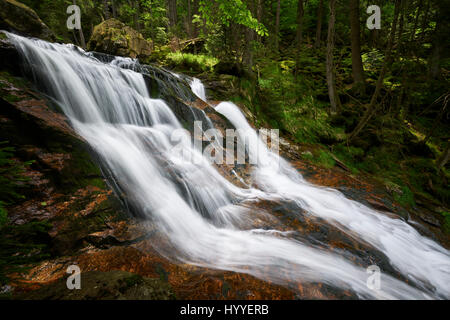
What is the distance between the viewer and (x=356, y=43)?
9.29m

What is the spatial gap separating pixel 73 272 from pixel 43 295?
1.46 feet

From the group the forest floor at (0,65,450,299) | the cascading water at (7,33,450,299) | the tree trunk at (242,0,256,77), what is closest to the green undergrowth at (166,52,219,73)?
the tree trunk at (242,0,256,77)

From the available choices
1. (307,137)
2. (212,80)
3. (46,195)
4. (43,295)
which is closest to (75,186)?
(46,195)

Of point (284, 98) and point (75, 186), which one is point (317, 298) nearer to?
point (75, 186)

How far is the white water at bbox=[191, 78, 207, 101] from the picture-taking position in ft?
24.3

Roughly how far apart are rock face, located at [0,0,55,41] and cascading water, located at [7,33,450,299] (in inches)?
214

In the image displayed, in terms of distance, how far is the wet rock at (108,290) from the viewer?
58.9 inches

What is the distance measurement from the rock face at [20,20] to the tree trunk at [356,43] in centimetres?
1333

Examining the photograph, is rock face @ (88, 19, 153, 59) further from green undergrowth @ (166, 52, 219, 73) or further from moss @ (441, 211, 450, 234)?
moss @ (441, 211, 450, 234)

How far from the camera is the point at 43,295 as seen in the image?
1.51 meters

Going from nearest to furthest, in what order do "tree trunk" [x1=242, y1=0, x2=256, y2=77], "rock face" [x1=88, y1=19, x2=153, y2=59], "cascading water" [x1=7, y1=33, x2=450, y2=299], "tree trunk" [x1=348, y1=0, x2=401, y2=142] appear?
"cascading water" [x1=7, y1=33, x2=450, y2=299]
"tree trunk" [x1=348, y1=0, x2=401, y2=142]
"tree trunk" [x1=242, y1=0, x2=256, y2=77]
"rock face" [x1=88, y1=19, x2=153, y2=59]

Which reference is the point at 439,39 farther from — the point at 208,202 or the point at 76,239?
the point at 76,239

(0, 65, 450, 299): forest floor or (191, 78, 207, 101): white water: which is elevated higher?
(191, 78, 207, 101): white water
